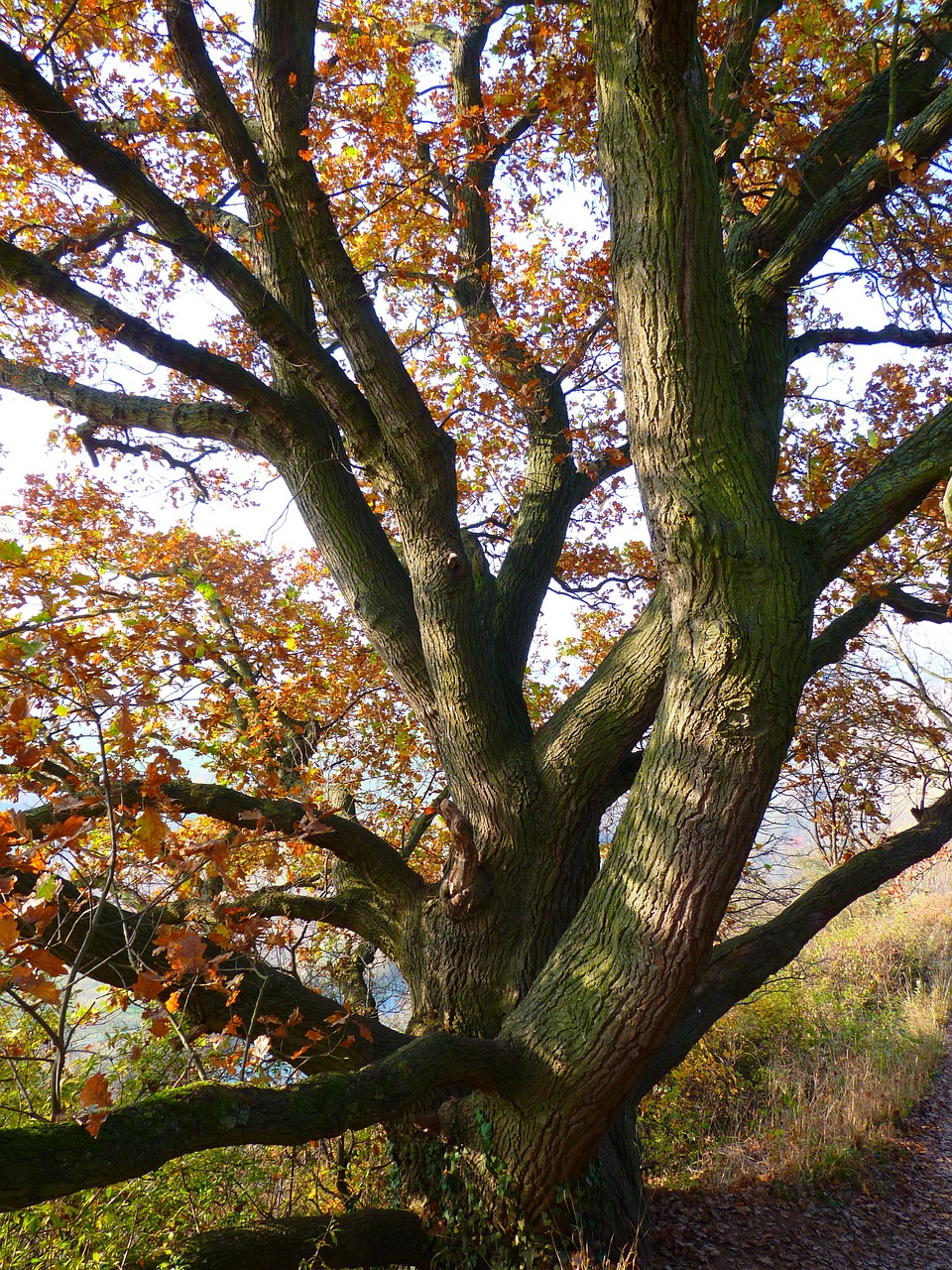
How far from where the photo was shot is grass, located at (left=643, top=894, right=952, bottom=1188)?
5.88 metres

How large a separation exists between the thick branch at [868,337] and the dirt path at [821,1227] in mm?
5680

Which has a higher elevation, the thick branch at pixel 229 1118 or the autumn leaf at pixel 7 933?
the autumn leaf at pixel 7 933

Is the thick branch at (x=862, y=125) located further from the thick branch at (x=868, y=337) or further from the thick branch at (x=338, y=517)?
the thick branch at (x=338, y=517)

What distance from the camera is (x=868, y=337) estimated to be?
551 centimetres

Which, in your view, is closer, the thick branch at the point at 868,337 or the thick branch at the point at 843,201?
the thick branch at the point at 843,201

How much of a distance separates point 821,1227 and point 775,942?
6.28ft

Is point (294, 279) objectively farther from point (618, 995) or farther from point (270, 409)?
point (618, 995)

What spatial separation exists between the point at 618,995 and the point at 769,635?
68.7 inches

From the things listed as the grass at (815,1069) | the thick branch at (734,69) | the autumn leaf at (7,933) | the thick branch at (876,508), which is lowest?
the grass at (815,1069)

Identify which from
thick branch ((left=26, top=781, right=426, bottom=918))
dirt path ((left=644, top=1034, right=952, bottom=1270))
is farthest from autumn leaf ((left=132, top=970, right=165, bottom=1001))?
dirt path ((left=644, top=1034, right=952, bottom=1270))

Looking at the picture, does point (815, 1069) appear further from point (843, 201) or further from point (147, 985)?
point (843, 201)

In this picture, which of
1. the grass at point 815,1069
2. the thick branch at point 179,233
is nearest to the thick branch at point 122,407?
the thick branch at point 179,233

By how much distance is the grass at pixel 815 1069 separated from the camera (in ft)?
19.3

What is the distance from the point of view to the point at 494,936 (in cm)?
429
